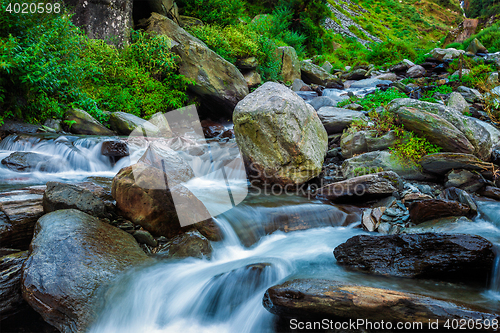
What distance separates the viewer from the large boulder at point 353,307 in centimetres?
212

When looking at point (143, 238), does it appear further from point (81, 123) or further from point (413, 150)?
point (81, 123)

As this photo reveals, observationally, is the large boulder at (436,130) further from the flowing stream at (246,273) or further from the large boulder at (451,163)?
the flowing stream at (246,273)

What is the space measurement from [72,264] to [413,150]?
608cm

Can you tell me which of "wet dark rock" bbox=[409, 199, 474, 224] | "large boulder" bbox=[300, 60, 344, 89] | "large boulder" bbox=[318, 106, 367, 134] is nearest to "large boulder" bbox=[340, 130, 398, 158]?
"large boulder" bbox=[318, 106, 367, 134]

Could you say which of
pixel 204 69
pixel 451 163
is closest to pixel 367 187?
pixel 451 163

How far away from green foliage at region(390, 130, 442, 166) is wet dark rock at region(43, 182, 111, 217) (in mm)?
5581

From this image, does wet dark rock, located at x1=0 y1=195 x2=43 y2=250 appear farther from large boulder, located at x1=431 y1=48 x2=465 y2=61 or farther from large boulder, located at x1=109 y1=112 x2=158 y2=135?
large boulder, located at x1=431 y1=48 x2=465 y2=61

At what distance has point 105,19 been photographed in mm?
10195

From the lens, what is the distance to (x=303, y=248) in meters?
4.01

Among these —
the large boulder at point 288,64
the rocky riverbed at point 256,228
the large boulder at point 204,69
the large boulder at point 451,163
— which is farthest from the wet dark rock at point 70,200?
the large boulder at point 288,64

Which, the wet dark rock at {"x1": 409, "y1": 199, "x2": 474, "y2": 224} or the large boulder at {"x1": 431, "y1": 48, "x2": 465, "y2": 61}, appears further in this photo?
the large boulder at {"x1": 431, "y1": 48, "x2": 465, "y2": 61}

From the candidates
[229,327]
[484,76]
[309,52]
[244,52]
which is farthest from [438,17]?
[229,327]

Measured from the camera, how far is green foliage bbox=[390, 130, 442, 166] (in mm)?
5777

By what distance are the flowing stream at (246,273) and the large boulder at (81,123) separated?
2.70m
